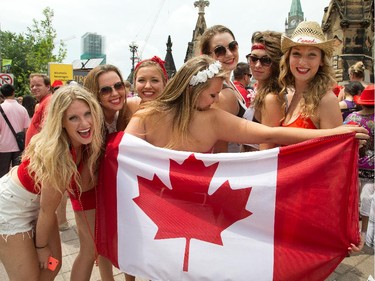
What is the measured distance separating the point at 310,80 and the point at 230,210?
1.10m

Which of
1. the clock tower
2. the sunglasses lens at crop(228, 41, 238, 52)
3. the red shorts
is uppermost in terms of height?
the clock tower

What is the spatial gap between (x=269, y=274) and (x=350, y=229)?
0.56 m

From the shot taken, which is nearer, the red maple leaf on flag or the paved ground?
the red maple leaf on flag

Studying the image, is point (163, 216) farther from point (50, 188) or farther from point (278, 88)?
point (278, 88)

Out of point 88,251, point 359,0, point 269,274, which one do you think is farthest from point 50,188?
point 359,0

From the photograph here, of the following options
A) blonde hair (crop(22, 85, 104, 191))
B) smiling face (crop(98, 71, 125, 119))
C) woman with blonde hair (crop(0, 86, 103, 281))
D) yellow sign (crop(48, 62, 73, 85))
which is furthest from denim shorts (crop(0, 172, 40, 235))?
yellow sign (crop(48, 62, 73, 85))

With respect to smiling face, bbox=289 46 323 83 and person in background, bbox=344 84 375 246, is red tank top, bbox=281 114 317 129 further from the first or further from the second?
person in background, bbox=344 84 375 246

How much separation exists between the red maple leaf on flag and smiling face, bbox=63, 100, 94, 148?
0.56 metres

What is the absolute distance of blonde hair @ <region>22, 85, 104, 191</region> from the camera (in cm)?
204

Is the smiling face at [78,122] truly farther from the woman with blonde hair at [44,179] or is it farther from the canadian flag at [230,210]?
the canadian flag at [230,210]

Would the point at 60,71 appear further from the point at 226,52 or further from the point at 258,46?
the point at 258,46

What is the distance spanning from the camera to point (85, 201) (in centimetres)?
255

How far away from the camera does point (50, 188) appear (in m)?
2.06

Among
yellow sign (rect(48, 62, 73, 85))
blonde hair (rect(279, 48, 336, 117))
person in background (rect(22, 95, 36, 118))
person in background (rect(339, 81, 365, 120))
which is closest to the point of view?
blonde hair (rect(279, 48, 336, 117))
